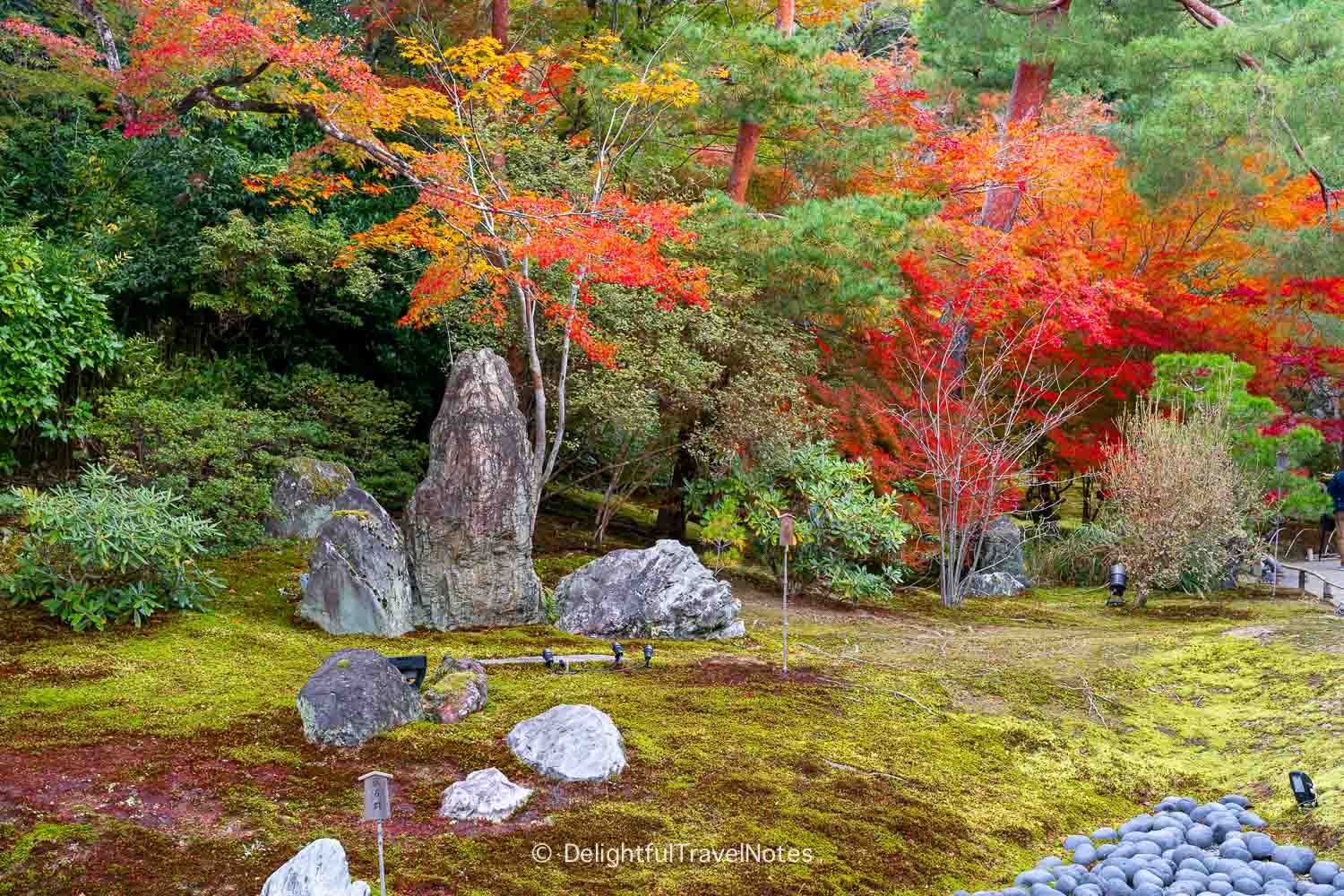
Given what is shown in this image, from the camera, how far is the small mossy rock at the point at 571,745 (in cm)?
422

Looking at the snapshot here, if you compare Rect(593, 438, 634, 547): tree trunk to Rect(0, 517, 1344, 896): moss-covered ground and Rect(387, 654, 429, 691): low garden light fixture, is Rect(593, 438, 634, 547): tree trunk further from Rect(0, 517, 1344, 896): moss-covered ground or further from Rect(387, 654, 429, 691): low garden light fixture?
Rect(387, 654, 429, 691): low garden light fixture

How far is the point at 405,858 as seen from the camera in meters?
3.48

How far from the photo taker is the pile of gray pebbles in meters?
3.58

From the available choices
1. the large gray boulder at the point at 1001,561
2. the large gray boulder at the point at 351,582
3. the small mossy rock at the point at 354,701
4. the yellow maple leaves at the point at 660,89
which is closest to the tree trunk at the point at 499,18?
the yellow maple leaves at the point at 660,89

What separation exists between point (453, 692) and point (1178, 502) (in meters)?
7.04

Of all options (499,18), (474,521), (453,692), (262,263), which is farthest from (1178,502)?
(262,263)

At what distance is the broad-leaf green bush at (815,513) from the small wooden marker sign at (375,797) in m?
6.25

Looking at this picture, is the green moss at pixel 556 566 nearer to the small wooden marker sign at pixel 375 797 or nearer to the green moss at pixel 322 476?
the green moss at pixel 322 476

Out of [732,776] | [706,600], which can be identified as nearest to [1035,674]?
[706,600]

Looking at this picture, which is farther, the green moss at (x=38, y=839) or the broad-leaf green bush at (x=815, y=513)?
the broad-leaf green bush at (x=815, y=513)

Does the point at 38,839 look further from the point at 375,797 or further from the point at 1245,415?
the point at 1245,415

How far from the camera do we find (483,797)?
152 inches

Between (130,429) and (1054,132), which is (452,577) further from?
(1054,132)

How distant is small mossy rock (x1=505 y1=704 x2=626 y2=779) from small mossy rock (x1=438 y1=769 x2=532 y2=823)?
10.0 inches
